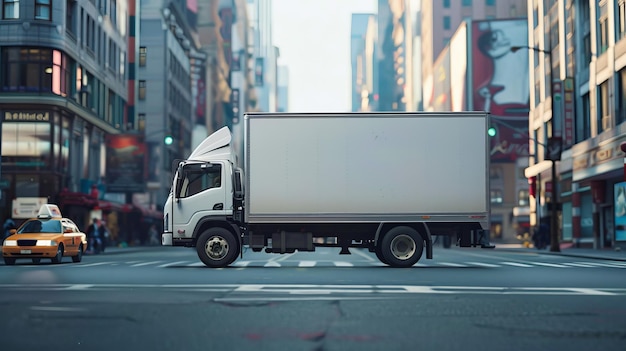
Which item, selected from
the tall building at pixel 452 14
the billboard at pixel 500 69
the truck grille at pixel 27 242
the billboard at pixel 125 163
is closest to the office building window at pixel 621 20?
the billboard at pixel 125 163

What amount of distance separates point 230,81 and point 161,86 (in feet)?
226

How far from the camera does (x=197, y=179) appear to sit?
2202 centimetres

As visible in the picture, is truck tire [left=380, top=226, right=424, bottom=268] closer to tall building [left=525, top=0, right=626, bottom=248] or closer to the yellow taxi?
the yellow taxi

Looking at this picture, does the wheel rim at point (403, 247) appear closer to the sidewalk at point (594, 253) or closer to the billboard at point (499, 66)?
the sidewalk at point (594, 253)

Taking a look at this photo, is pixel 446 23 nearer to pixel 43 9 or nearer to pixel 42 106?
pixel 43 9

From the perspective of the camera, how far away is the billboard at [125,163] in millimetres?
56312

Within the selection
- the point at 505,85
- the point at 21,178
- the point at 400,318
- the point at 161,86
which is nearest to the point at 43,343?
the point at 400,318

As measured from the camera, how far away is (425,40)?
134375 mm

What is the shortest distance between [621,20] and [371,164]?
26.9m

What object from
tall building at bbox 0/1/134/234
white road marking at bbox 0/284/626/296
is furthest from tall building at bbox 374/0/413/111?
white road marking at bbox 0/284/626/296

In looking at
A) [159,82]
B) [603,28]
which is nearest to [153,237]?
[159,82]

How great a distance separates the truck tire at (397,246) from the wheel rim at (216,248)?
3.87m

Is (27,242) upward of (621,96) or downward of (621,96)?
downward

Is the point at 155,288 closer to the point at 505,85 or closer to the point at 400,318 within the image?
the point at 400,318
